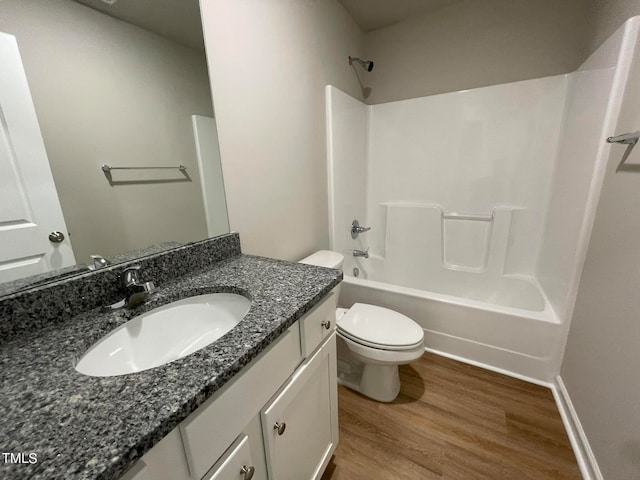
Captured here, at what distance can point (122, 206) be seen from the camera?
85 cm

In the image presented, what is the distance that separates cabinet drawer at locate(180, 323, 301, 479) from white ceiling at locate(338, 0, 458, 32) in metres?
2.20

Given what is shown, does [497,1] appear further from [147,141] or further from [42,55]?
[42,55]

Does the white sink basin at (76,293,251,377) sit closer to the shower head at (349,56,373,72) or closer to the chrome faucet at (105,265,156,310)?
the chrome faucet at (105,265,156,310)

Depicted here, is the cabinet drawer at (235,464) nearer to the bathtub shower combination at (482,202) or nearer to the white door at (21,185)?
the white door at (21,185)

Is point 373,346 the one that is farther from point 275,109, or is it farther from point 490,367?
point 275,109

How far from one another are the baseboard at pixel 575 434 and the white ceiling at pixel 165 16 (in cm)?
225

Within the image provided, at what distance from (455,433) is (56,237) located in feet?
5.77

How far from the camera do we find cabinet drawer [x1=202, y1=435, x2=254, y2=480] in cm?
54

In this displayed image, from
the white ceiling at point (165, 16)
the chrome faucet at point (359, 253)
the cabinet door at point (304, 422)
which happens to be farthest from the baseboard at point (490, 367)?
the white ceiling at point (165, 16)

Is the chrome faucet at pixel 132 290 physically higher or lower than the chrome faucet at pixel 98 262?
lower

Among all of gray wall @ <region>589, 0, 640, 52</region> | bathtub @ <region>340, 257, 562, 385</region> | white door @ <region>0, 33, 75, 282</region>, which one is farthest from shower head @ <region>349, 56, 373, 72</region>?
white door @ <region>0, 33, 75, 282</region>

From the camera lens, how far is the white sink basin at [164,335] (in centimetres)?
67

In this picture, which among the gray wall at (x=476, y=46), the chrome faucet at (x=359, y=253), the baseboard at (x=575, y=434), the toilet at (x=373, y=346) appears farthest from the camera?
the chrome faucet at (x=359, y=253)

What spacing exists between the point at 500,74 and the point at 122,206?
2.42m
